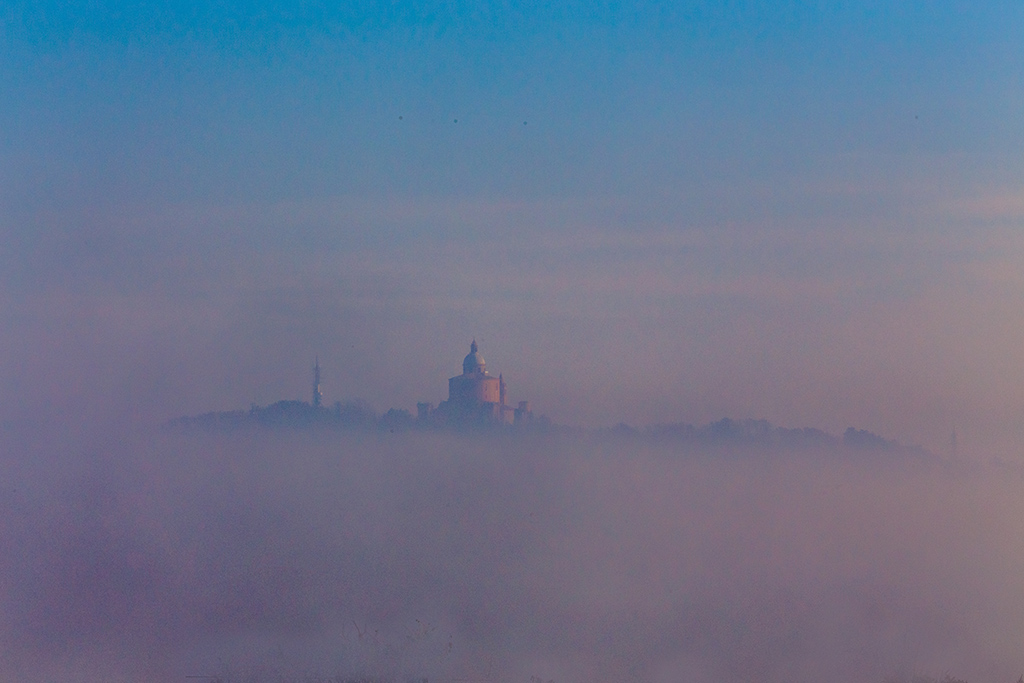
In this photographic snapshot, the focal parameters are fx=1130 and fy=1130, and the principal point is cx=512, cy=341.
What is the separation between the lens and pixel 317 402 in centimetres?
6981

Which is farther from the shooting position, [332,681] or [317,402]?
[317,402]

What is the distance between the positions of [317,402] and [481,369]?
1191cm

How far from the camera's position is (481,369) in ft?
250

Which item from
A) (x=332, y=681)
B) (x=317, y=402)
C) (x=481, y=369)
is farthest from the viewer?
(x=481, y=369)

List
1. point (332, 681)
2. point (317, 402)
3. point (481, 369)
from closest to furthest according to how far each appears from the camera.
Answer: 1. point (332, 681)
2. point (317, 402)
3. point (481, 369)

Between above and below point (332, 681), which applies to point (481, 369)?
above

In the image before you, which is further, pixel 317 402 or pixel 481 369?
pixel 481 369

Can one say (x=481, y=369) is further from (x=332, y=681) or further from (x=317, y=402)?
(x=332, y=681)

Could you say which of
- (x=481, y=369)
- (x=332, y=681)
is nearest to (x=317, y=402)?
(x=481, y=369)

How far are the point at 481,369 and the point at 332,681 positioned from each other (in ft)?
115

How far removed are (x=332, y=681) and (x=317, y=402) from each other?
93.7ft

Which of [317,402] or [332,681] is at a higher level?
[317,402]

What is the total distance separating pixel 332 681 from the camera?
4328 centimetres
